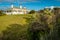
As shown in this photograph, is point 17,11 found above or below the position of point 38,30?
above

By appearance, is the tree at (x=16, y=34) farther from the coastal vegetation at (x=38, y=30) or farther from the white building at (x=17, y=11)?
the white building at (x=17, y=11)

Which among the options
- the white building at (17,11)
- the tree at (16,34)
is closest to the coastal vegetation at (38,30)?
the tree at (16,34)

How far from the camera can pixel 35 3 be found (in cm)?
877

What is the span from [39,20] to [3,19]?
107 inches

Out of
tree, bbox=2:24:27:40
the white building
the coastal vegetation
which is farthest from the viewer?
the white building

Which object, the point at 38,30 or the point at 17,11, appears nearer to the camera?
the point at 38,30

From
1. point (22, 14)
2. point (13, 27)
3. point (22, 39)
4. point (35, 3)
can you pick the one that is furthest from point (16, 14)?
point (22, 39)

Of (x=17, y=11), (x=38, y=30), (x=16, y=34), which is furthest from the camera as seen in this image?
(x=17, y=11)

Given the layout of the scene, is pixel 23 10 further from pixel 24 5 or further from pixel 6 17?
pixel 6 17

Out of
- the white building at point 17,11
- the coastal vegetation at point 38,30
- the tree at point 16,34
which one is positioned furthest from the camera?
the white building at point 17,11

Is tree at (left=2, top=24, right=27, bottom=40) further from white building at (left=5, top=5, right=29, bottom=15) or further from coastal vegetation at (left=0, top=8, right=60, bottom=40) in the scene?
white building at (left=5, top=5, right=29, bottom=15)

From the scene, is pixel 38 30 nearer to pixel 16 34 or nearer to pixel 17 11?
pixel 16 34

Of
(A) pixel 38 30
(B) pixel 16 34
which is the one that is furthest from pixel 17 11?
(A) pixel 38 30

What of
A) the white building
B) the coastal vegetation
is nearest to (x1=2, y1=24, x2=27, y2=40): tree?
the coastal vegetation
